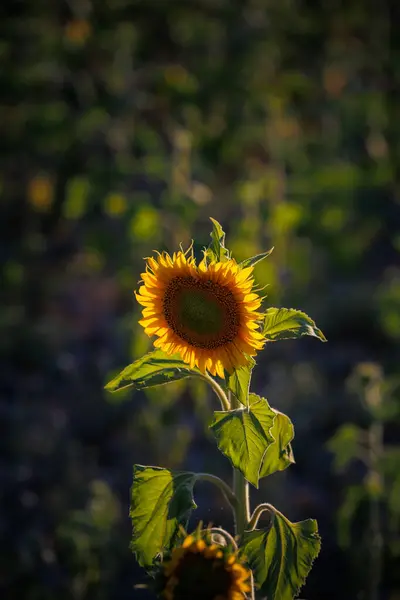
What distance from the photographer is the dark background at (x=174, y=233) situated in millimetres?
2023

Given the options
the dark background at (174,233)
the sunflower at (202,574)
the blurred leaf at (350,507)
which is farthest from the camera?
the dark background at (174,233)

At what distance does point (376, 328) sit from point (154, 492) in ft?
7.06

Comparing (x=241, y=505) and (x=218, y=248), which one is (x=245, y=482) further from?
(x=218, y=248)

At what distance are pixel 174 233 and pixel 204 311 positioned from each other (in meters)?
1.49

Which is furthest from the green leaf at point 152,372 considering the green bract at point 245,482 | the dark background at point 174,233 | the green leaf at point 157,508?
the dark background at point 174,233

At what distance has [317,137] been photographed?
168 inches

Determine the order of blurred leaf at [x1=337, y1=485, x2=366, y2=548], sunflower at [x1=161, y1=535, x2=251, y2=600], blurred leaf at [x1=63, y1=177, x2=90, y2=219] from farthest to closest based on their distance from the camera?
1. blurred leaf at [x1=63, y1=177, x2=90, y2=219]
2. blurred leaf at [x1=337, y1=485, x2=366, y2=548]
3. sunflower at [x1=161, y1=535, x2=251, y2=600]

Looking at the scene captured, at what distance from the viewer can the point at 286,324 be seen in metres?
0.94

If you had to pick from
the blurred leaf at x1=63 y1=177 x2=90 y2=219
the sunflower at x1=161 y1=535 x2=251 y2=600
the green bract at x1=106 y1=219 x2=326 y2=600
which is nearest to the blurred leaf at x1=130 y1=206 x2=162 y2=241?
the blurred leaf at x1=63 y1=177 x2=90 y2=219

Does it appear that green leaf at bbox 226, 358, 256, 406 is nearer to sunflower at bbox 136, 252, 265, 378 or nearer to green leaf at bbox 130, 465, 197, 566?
sunflower at bbox 136, 252, 265, 378

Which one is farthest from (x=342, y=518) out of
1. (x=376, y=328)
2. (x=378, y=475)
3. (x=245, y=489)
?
(x=376, y=328)

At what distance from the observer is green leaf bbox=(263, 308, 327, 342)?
92 cm

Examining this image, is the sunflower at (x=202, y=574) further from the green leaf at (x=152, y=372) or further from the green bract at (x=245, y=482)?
the green leaf at (x=152, y=372)

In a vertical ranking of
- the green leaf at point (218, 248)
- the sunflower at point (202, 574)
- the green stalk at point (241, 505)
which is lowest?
the sunflower at point (202, 574)
